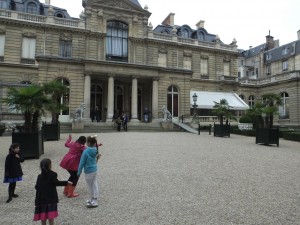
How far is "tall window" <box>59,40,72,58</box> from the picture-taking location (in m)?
30.3

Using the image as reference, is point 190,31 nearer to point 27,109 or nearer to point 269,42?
point 269,42

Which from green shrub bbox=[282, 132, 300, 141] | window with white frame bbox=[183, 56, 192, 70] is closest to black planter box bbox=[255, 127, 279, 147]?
green shrub bbox=[282, 132, 300, 141]

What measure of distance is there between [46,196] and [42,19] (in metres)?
29.8

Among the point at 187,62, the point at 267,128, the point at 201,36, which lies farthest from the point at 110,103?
the point at 201,36

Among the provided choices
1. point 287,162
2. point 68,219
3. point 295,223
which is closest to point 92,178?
point 68,219

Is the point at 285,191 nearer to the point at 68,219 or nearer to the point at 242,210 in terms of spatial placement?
the point at 242,210

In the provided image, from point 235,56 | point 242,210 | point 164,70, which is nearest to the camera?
point 242,210

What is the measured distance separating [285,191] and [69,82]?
21821mm

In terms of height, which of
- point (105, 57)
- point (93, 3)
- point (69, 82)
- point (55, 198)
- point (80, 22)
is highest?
point (93, 3)

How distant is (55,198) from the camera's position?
4.07 metres

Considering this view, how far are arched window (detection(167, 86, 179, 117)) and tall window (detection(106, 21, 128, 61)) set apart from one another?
7.73 metres

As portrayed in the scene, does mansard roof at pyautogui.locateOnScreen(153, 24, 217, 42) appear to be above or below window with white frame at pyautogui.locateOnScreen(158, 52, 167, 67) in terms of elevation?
above

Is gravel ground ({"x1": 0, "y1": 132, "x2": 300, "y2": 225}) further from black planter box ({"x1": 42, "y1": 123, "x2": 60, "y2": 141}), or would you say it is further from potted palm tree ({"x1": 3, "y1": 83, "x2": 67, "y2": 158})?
black planter box ({"x1": 42, "y1": 123, "x2": 60, "y2": 141})

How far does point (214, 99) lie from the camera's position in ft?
112
